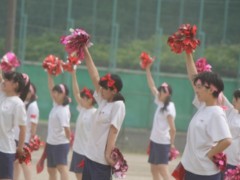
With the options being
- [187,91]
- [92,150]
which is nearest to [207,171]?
[92,150]

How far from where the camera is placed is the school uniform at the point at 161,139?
1498 cm

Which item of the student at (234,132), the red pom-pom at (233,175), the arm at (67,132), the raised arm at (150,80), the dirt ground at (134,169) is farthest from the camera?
the dirt ground at (134,169)

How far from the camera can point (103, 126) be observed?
9383 millimetres

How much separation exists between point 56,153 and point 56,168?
266 millimetres

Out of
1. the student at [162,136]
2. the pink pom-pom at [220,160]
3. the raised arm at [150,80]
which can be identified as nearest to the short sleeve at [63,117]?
the raised arm at [150,80]

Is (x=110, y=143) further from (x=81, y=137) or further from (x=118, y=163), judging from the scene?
(x=81, y=137)

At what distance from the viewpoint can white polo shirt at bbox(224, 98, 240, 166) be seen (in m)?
10.5

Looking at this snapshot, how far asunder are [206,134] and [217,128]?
0.43 ft

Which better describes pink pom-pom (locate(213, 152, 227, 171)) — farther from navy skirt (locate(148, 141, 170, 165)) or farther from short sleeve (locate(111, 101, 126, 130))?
navy skirt (locate(148, 141, 170, 165))

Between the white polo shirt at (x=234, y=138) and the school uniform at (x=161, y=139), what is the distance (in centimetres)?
435

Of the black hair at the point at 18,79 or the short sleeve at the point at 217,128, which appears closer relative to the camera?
the short sleeve at the point at 217,128

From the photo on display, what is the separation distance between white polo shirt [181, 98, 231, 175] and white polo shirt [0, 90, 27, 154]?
246cm

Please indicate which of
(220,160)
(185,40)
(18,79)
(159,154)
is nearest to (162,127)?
(159,154)

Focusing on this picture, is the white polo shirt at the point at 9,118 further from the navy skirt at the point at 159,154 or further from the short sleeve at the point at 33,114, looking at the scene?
the navy skirt at the point at 159,154
